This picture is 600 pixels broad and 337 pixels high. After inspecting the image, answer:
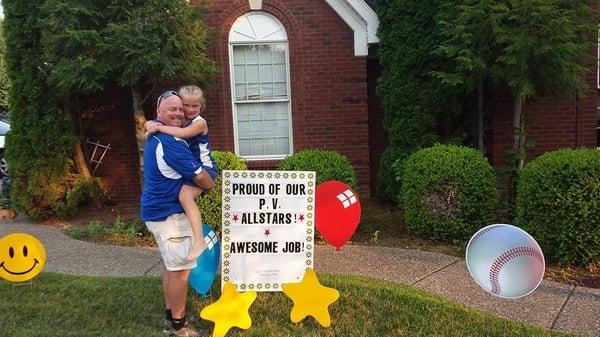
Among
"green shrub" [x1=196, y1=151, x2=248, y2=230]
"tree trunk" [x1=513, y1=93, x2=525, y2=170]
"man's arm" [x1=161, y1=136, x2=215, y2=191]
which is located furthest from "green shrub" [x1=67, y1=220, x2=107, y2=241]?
"tree trunk" [x1=513, y1=93, x2=525, y2=170]

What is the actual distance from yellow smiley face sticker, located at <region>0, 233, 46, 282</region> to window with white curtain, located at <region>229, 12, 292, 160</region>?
14.3ft

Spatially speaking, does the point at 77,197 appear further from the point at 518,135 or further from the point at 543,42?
the point at 543,42

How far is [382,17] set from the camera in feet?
26.0

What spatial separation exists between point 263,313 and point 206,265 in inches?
23.5

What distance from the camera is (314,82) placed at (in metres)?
8.53

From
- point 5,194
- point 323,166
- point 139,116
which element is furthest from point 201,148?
point 5,194

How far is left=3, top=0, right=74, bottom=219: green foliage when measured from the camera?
7672mm

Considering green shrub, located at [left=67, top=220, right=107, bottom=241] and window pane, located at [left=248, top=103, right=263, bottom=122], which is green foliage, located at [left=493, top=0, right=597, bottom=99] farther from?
green shrub, located at [left=67, top=220, right=107, bottom=241]

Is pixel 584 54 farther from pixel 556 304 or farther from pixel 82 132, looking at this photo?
pixel 82 132

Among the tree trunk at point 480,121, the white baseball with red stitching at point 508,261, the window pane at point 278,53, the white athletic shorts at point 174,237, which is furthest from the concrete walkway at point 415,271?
the window pane at point 278,53

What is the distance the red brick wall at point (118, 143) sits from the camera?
29.0 feet

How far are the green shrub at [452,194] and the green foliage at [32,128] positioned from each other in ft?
17.1

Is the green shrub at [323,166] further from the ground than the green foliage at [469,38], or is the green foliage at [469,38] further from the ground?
the green foliage at [469,38]

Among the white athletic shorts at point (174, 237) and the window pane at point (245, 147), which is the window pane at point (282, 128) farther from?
the white athletic shorts at point (174, 237)
